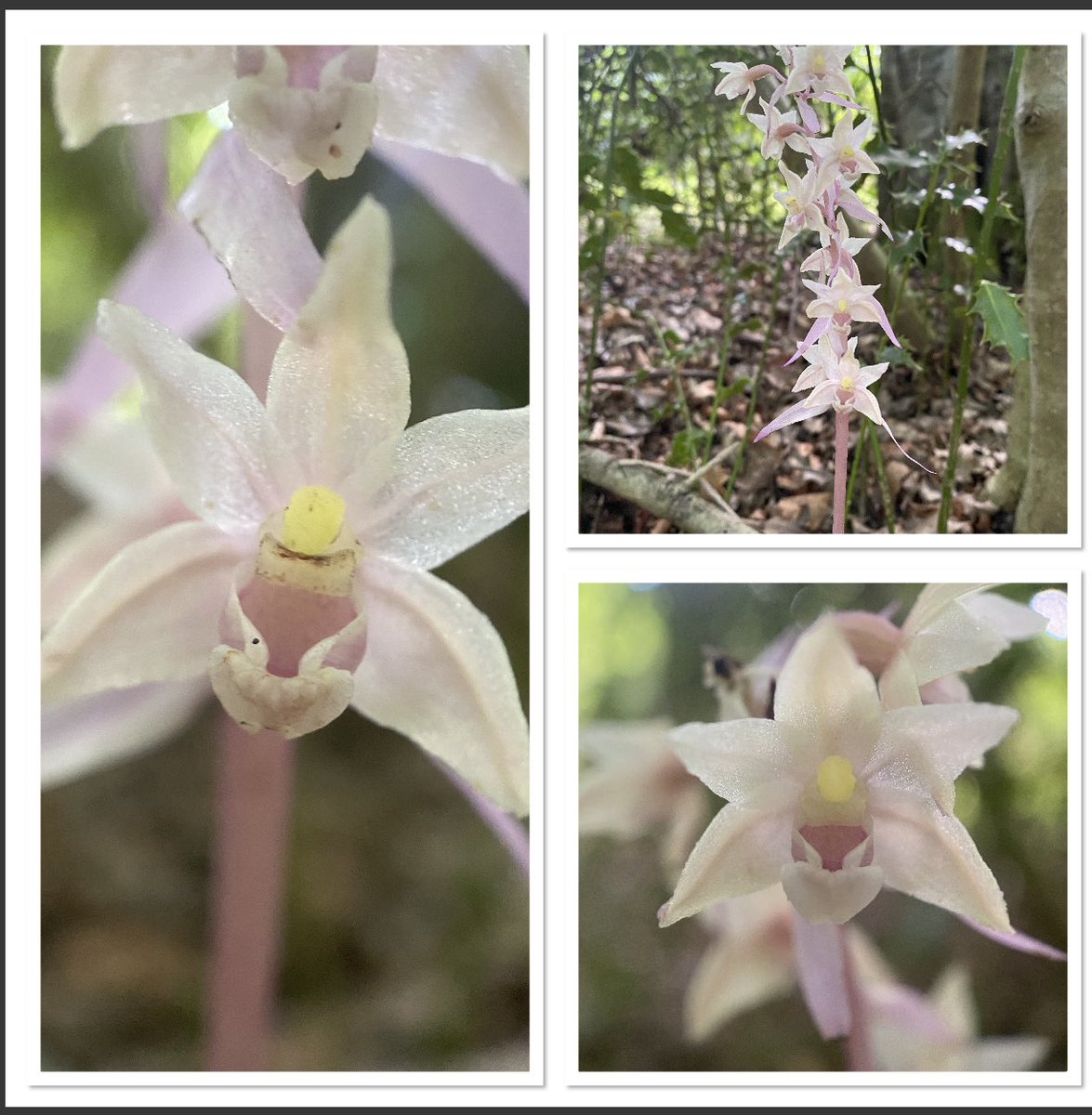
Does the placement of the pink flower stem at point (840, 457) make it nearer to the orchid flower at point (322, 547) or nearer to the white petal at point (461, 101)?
the orchid flower at point (322, 547)

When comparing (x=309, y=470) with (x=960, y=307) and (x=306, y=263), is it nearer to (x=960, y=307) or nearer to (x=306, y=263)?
(x=306, y=263)

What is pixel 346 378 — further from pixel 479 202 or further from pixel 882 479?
pixel 882 479

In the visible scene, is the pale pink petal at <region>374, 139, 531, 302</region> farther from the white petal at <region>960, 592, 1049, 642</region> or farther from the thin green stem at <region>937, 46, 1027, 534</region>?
the white petal at <region>960, 592, 1049, 642</region>

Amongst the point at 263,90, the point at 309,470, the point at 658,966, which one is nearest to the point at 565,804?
the point at 658,966

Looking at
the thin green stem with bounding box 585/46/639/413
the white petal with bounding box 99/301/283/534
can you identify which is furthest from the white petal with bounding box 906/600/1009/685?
the white petal with bounding box 99/301/283/534

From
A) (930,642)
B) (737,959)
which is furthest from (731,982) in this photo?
(930,642)

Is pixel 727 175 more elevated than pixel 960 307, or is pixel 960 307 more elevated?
pixel 727 175

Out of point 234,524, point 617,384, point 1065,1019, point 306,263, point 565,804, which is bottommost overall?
point 1065,1019

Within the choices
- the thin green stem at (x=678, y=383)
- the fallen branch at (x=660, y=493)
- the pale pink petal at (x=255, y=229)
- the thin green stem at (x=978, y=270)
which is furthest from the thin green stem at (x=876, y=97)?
the pale pink petal at (x=255, y=229)
